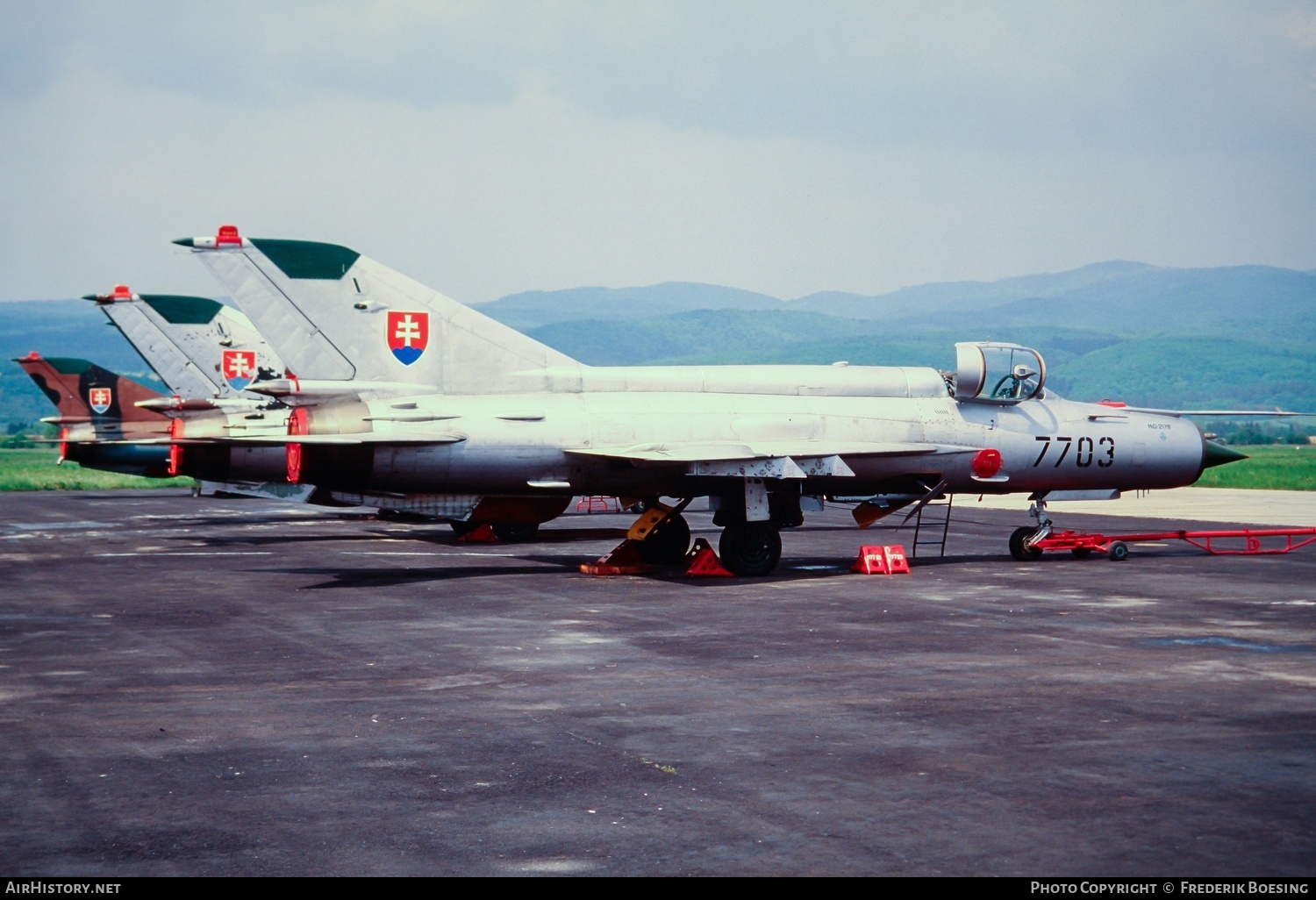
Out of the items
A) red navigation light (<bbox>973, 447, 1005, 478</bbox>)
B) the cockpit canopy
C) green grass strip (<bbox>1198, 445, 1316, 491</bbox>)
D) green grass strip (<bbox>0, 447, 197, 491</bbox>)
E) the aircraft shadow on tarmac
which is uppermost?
the cockpit canopy

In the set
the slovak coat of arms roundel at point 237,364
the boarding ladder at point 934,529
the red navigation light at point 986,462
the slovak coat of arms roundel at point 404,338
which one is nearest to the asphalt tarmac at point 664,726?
the red navigation light at point 986,462

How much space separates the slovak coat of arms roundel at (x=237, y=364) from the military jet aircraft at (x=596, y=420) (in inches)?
466

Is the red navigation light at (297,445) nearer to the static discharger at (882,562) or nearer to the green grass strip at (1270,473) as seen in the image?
the static discharger at (882,562)

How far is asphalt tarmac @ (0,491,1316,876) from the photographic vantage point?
6.99m

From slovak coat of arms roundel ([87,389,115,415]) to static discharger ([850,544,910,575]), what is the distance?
25.9 meters

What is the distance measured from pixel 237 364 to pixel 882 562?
17259 mm

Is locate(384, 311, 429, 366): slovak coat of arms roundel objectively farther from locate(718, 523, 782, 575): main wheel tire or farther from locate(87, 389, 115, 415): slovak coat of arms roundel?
locate(87, 389, 115, 415): slovak coat of arms roundel

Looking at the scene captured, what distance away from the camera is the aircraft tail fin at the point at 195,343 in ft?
103

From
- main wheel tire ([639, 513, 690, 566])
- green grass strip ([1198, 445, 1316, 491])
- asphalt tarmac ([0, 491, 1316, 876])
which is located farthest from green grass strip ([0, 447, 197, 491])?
green grass strip ([1198, 445, 1316, 491])

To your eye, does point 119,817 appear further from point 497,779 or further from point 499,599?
point 499,599

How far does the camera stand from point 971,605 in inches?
652

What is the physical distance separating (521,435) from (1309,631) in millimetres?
10282

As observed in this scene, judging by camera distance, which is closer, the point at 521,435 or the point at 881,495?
the point at 521,435
